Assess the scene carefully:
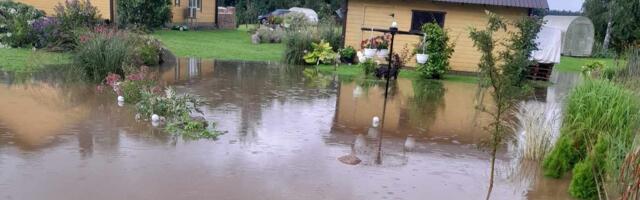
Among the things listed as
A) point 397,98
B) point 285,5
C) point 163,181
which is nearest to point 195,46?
point 397,98

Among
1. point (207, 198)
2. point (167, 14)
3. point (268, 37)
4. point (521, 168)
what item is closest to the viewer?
point (207, 198)

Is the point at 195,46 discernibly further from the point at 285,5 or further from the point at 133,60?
the point at 285,5

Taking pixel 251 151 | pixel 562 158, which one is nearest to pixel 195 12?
pixel 251 151

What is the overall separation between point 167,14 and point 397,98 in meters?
18.1

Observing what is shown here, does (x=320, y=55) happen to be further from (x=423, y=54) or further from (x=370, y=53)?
(x=423, y=54)

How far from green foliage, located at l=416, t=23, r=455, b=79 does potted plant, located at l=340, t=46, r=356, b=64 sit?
262cm

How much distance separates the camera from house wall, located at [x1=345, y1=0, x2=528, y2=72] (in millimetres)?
15914

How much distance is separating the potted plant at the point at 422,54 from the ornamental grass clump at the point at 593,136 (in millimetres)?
6997

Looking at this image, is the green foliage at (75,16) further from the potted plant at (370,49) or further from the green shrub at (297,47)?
the potted plant at (370,49)

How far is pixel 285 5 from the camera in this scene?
50.6m

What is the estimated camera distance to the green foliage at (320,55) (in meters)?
16.1

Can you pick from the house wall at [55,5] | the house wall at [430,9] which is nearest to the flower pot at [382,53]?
the house wall at [430,9]

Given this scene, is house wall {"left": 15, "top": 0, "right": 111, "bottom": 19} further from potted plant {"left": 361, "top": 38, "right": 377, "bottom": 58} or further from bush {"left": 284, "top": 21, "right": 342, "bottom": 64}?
potted plant {"left": 361, "top": 38, "right": 377, "bottom": 58}

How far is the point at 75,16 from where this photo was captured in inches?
702
